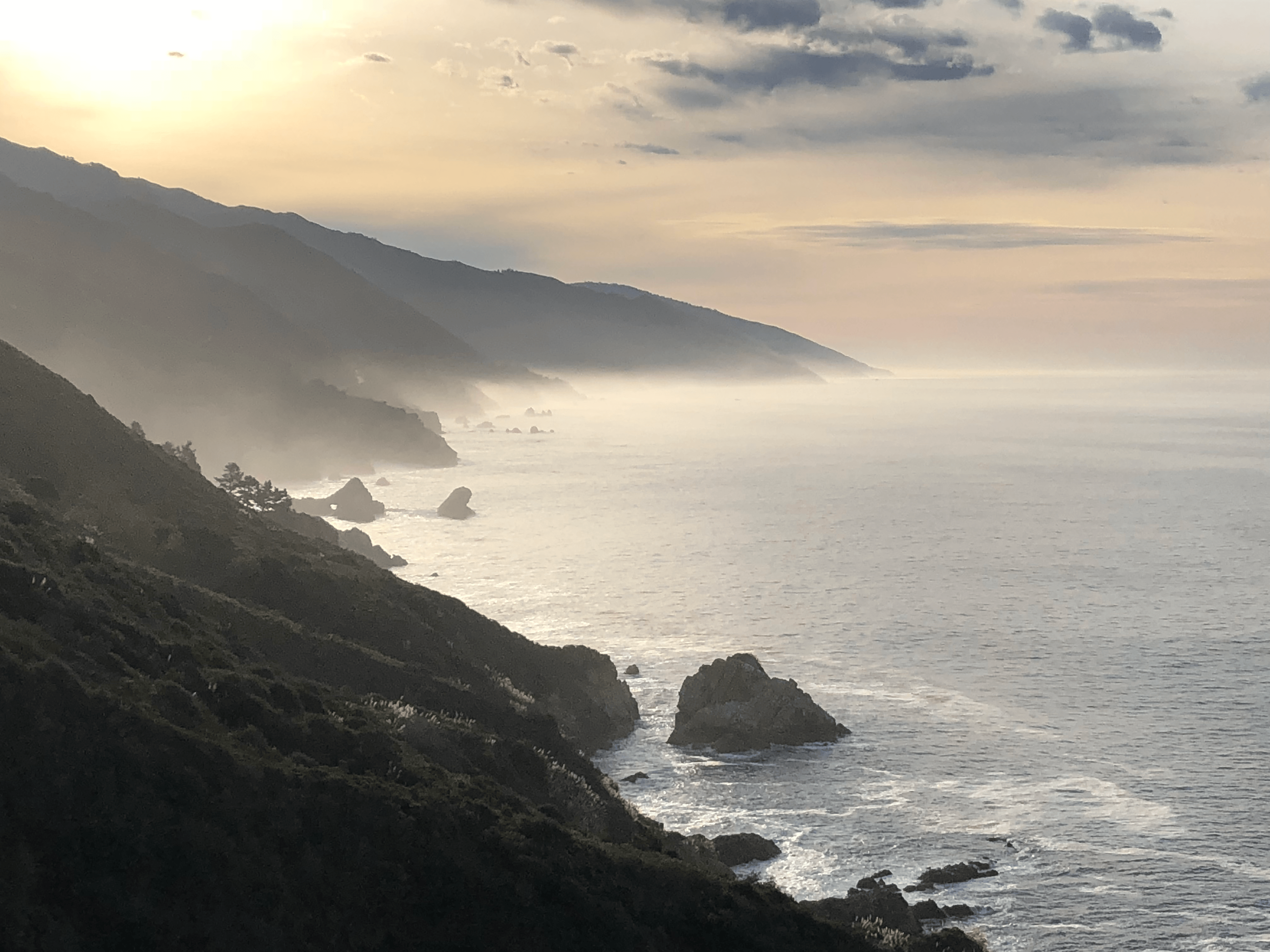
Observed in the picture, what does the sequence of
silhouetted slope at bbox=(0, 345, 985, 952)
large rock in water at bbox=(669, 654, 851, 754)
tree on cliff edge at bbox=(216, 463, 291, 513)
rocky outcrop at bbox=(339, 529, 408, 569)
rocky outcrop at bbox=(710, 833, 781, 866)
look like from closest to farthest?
1. silhouetted slope at bbox=(0, 345, 985, 952)
2. rocky outcrop at bbox=(710, 833, 781, 866)
3. large rock in water at bbox=(669, 654, 851, 754)
4. tree on cliff edge at bbox=(216, 463, 291, 513)
5. rocky outcrop at bbox=(339, 529, 408, 569)

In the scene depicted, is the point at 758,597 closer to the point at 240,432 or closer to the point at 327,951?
the point at 327,951

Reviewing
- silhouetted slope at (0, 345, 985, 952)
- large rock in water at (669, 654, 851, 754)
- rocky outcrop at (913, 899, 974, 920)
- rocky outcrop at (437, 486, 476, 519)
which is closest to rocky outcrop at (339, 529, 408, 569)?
rocky outcrop at (437, 486, 476, 519)

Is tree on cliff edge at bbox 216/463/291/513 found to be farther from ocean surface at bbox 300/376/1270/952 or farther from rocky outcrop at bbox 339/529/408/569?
ocean surface at bbox 300/376/1270/952

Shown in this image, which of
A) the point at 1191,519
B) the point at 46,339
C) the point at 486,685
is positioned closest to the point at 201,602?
the point at 486,685

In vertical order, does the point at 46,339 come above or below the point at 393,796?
above

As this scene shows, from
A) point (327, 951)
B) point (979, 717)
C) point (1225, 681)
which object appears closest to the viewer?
point (327, 951)

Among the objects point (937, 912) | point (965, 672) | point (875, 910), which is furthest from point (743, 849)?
point (965, 672)

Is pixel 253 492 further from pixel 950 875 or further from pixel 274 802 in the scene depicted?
pixel 274 802
